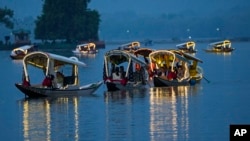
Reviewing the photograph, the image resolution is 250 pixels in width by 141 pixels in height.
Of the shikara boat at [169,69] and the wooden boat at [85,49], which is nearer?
the shikara boat at [169,69]

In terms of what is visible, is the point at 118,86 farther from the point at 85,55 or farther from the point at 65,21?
the point at 65,21

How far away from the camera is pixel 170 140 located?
3603cm

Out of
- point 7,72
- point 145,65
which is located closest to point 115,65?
point 145,65

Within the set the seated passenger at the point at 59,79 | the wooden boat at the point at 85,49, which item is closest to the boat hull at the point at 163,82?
the seated passenger at the point at 59,79

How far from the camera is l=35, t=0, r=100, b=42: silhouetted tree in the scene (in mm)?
181750

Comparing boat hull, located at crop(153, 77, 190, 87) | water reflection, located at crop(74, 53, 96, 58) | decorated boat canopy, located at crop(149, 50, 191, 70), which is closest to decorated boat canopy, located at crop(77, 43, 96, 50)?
water reflection, located at crop(74, 53, 96, 58)

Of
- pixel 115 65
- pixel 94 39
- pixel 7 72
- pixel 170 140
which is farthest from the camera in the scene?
pixel 94 39

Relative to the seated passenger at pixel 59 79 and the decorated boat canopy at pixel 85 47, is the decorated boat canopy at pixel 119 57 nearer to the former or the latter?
the seated passenger at pixel 59 79

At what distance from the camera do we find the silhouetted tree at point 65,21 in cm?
18175

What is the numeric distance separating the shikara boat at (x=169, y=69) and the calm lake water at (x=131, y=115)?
0.75m

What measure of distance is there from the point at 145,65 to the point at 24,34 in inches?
5254

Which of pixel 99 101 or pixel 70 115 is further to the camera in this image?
pixel 99 101

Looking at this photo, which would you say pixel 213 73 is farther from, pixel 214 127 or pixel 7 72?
pixel 214 127

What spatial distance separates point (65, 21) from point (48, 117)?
138534 millimetres
